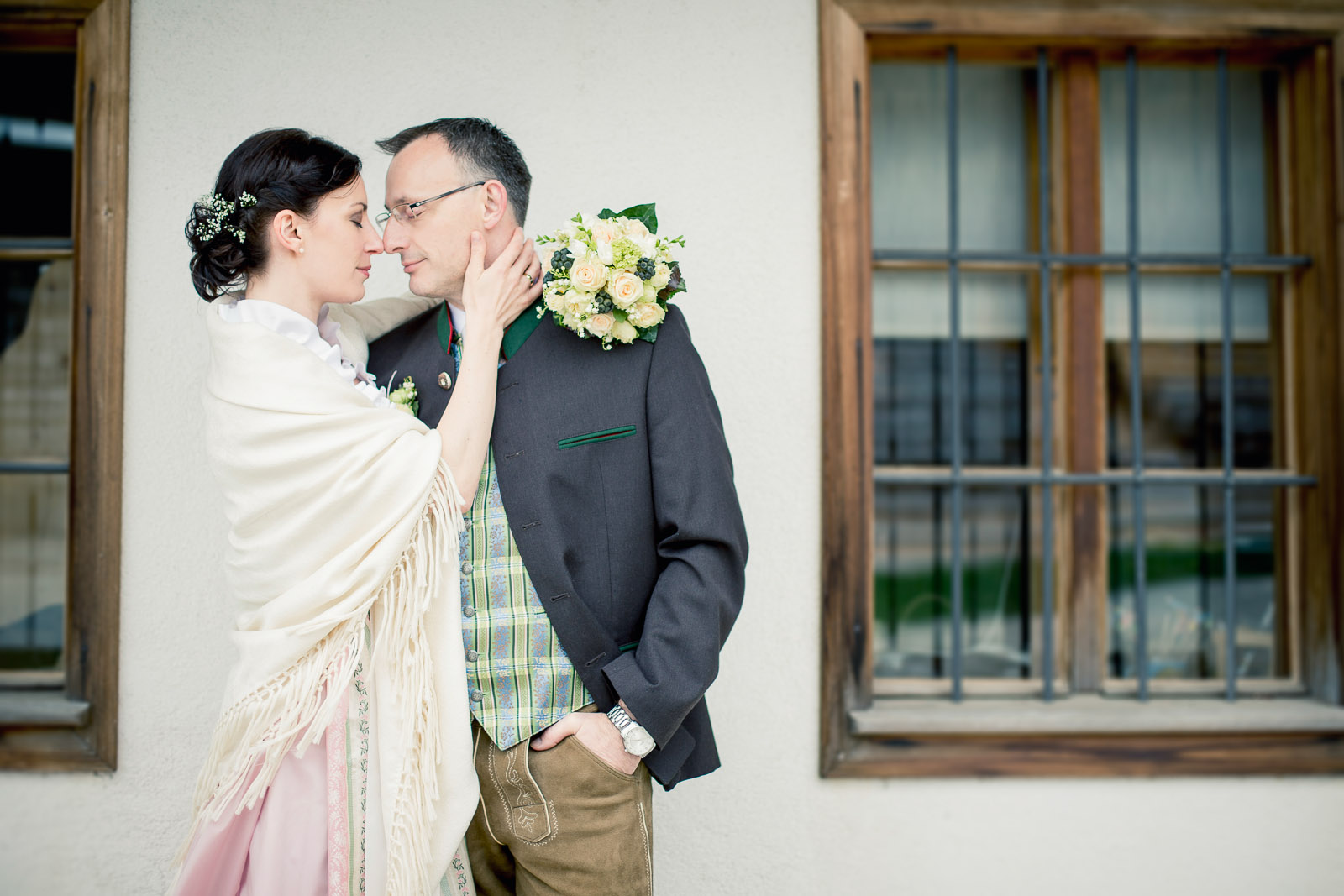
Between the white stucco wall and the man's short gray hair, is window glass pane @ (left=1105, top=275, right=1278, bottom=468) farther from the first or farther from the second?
the man's short gray hair

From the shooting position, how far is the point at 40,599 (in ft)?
9.16

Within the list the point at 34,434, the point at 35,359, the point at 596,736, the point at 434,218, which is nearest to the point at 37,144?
the point at 35,359

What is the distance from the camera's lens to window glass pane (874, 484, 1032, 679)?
9.34ft

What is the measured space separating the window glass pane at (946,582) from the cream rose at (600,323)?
138 cm

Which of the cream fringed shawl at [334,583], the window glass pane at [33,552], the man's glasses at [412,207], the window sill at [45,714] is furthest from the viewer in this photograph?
the window glass pane at [33,552]

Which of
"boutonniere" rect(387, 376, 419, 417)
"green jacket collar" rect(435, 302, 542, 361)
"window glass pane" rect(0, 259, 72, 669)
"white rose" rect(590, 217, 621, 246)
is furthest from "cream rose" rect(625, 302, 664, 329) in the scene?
"window glass pane" rect(0, 259, 72, 669)

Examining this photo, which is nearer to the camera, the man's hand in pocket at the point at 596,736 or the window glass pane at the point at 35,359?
the man's hand in pocket at the point at 596,736

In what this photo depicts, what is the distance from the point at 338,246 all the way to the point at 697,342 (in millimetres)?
1060

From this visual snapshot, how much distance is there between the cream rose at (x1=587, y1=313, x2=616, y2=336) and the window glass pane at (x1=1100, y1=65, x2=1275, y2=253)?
77.4 inches

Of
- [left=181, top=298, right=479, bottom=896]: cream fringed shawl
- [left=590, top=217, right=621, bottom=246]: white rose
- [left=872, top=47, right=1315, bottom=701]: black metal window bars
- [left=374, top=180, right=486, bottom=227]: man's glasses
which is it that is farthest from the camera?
[left=872, top=47, right=1315, bottom=701]: black metal window bars

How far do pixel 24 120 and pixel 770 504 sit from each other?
8.69 feet

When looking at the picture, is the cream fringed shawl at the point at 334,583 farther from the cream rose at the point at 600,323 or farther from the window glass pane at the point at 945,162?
the window glass pane at the point at 945,162

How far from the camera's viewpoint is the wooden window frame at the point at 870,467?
2527 millimetres

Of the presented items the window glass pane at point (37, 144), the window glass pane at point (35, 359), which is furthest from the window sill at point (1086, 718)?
the window glass pane at point (37, 144)
